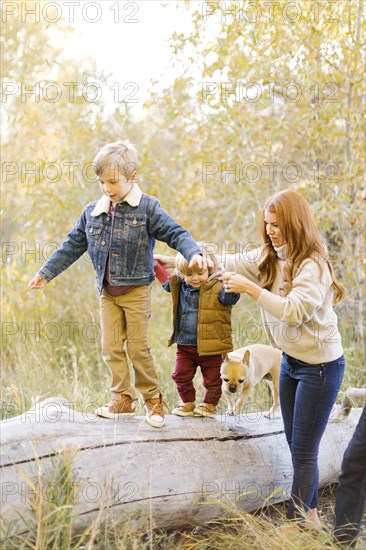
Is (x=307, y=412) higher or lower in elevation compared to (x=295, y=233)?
lower

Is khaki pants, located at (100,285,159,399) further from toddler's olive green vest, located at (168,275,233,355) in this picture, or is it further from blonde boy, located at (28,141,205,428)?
toddler's olive green vest, located at (168,275,233,355)

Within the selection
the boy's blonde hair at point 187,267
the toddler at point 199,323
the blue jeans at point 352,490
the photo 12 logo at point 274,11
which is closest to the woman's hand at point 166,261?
the toddler at point 199,323

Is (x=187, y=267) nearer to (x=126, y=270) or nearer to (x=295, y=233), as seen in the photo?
(x=126, y=270)

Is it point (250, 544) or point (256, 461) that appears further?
point (256, 461)

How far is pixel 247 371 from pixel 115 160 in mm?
1601

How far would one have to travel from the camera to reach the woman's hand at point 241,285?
3.89m

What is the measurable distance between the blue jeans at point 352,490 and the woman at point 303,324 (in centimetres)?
25

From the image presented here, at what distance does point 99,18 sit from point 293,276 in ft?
14.6

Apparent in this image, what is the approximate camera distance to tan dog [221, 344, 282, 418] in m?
4.48

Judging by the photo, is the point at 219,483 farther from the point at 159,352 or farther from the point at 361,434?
the point at 159,352

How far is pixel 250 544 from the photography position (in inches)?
151

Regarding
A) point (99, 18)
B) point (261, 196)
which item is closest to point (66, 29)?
point (99, 18)

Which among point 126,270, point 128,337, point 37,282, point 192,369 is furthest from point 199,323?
point 37,282

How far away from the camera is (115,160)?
4016mm
